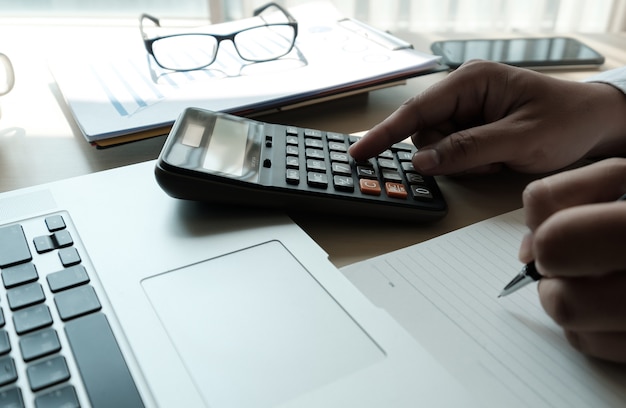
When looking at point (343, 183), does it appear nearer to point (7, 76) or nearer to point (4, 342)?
point (4, 342)

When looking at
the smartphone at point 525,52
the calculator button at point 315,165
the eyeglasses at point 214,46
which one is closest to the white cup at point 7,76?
the eyeglasses at point 214,46

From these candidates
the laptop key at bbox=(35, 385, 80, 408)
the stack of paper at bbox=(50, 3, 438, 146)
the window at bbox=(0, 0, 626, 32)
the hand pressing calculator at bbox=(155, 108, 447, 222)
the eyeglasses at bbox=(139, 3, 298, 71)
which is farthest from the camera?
the window at bbox=(0, 0, 626, 32)

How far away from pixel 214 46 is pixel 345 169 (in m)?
0.32

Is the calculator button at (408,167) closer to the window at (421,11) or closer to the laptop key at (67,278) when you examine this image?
the laptop key at (67,278)

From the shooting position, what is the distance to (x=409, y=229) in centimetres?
39

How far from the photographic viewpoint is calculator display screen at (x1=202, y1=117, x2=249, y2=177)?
1.20 feet

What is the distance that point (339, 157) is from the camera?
417 millimetres

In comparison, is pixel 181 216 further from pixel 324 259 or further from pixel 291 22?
pixel 291 22

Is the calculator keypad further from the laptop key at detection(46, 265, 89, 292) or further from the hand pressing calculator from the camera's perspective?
the laptop key at detection(46, 265, 89, 292)

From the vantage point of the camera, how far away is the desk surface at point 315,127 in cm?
38

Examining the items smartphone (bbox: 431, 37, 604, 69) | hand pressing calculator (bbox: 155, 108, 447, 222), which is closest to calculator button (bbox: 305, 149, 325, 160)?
hand pressing calculator (bbox: 155, 108, 447, 222)

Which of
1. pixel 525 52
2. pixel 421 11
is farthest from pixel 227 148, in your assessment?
pixel 421 11

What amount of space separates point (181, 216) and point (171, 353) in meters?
0.13

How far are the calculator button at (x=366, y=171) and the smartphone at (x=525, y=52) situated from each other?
0.33 meters
